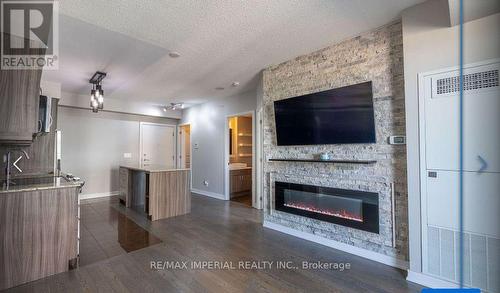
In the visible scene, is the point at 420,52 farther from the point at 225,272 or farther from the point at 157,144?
the point at 157,144

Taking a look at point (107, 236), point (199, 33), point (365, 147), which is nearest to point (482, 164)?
point (365, 147)

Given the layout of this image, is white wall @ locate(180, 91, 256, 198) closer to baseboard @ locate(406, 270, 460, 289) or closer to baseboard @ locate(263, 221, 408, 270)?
baseboard @ locate(263, 221, 408, 270)

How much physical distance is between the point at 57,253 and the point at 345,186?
3389mm

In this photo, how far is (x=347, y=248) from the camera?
2887mm

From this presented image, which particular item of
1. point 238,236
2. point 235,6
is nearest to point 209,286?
point 238,236

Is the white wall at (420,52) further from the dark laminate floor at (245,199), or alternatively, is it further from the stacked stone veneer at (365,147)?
the dark laminate floor at (245,199)

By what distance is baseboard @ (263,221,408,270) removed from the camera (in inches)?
98.4

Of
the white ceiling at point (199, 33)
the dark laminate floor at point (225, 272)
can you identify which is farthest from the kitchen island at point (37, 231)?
the white ceiling at point (199, 33)

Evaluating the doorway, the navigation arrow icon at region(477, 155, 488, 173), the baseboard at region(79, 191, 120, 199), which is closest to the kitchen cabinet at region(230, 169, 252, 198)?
the doorway

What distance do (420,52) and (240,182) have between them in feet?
16.7

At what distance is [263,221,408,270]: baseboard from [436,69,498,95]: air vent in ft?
5.96

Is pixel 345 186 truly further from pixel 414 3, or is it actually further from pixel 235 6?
pixel 235 6

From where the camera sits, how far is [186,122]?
7.46 m

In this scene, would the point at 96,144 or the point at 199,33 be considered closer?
the point at 199,33
